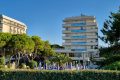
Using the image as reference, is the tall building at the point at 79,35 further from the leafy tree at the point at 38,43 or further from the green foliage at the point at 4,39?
the green foliage at the point at 4,39

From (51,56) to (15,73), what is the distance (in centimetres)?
5788

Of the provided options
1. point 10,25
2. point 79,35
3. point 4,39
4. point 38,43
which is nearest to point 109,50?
point 4,39

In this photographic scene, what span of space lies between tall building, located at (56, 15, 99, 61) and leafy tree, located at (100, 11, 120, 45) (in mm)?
72227

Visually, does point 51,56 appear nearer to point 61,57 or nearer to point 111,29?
point 61,57

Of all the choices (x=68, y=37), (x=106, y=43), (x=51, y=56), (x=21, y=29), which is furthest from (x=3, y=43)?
(x=21, y=29)

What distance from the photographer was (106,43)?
93.2 feet

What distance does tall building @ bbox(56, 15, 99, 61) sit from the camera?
102375mm

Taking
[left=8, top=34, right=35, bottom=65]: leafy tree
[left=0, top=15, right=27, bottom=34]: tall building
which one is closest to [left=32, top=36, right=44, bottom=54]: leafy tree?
[left=8, top=34, right=35, bottom=65]: leafy tree

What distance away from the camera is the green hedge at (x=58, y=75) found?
13789mm

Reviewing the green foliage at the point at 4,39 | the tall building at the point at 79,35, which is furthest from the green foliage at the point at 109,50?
the tall building at the point at 79,35

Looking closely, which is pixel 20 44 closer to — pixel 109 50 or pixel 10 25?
pixel 109 50

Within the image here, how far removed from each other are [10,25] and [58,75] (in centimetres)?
10732

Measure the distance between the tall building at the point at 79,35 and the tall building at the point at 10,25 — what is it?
76.3 ft

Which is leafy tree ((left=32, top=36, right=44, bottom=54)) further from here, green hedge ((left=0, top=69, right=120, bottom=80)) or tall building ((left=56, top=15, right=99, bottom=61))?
green hedge ((left=0, top=69, right=120, bottom=80))
